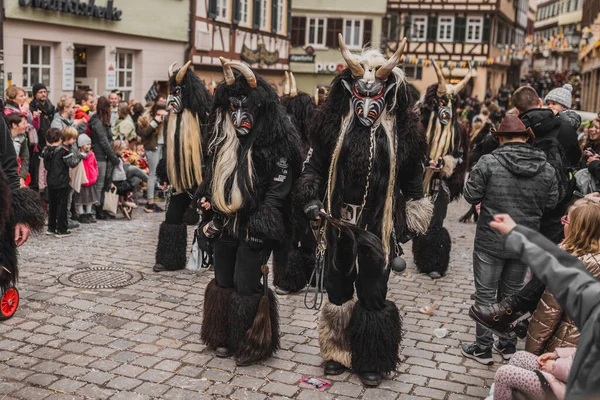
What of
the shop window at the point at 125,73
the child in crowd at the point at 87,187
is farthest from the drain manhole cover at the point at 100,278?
the shop window at the point at 125,73

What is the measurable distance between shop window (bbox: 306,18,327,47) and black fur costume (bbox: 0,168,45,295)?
32906 mm

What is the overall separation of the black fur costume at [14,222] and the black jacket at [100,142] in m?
5.72

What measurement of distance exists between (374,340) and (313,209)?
1072 millimetres

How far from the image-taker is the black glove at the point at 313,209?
198 inches

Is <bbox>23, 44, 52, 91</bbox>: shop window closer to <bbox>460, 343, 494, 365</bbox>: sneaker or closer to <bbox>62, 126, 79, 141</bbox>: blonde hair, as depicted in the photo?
<bbox>62, 126, 79, 141</bbox>: blonde hair

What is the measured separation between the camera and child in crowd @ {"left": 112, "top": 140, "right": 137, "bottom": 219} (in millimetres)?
11297

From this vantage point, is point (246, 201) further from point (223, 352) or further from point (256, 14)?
point (256, 14)

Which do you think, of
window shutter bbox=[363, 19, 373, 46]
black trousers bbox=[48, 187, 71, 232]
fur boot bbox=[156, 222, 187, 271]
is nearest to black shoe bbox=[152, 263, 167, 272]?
fur boot bbox=[156, 222, 187, 271]

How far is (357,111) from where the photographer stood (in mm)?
5012

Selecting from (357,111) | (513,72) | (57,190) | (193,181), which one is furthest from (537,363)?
(513,72)

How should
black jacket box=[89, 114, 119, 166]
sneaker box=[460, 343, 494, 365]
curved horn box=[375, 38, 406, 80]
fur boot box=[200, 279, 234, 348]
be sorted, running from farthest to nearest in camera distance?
black jacket box=[89, 114, 119, 166] → sneaker box=[460, 343, 494, 365] → fur boot box=[200, 279, 234, 348] → curved horn box=[375, 38, 406, 80]

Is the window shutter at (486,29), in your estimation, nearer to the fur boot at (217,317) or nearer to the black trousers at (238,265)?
the black trousers at (238,265)

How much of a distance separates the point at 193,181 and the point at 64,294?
6.01ft

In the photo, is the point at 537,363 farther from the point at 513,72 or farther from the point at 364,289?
the point at 513,72
